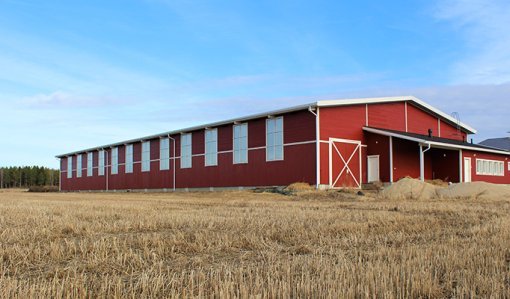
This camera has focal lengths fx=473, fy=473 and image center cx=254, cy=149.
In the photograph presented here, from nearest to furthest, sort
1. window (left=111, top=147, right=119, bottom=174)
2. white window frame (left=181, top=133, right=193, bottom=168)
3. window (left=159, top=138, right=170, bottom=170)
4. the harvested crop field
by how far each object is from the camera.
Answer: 1. the harvested crop field
2. white window frame (left=181, top=133, right=193, bottom=168)
3. window (left=159, top=138, right=170, bottom=170)
4. window (left=111, top=147, right=119, bottom=174)

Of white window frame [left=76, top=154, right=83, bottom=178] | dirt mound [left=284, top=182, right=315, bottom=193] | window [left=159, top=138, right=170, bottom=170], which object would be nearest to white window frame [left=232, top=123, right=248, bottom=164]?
dirt mound [left=284, top=182, right=315, bottom=193]

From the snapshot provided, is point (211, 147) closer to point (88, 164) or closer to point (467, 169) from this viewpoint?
point (467, 169)

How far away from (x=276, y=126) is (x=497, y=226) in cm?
2461

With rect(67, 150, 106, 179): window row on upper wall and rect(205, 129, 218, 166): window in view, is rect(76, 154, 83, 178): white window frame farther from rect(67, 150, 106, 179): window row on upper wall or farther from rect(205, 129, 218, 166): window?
rect(205, 129, 218, 166): window

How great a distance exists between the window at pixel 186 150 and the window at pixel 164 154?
8.28 feet

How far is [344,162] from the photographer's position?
32.2 meters

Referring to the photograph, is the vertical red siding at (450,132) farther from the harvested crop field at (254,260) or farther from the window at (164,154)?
the harvested crop field at (254,260)

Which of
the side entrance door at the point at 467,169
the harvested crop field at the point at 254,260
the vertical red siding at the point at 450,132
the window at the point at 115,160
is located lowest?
the harvested crop field at the point at 254,260

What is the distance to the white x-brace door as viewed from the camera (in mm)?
31062

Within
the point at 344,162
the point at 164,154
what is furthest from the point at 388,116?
the point at 164,154


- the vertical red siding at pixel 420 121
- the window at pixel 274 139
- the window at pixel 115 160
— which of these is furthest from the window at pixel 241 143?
the window at pixel 115 160

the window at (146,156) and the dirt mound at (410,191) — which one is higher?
the window at (146,156)

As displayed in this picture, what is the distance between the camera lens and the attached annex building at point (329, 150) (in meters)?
31.3

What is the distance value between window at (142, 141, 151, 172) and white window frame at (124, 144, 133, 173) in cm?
290
